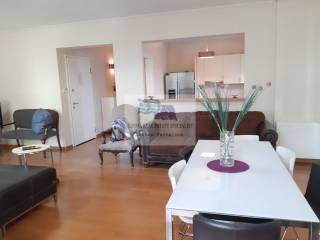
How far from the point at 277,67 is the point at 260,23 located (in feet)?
2.48

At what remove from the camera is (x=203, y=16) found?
430 centimetres

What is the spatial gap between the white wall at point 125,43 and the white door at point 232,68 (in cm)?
295

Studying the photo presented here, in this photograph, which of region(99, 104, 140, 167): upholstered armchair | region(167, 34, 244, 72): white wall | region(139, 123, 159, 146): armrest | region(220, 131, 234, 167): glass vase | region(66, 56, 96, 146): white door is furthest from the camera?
region(167, 34, 244, 72): white wall

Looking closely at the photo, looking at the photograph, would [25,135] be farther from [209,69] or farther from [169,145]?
[209,69]

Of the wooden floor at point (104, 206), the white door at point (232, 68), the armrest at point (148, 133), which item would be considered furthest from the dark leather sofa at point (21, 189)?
the white door at point (232, 68)

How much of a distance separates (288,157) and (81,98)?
494cm

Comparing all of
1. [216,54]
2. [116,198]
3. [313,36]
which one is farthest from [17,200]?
[216,54]

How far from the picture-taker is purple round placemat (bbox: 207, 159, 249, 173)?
1965 millimetres

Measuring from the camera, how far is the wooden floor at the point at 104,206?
2496 millimetres

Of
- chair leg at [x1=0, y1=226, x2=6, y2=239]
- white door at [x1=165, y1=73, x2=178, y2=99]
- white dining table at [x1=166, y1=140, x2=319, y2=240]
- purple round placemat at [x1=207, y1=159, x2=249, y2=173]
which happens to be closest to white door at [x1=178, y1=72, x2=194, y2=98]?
white door at [x1=165, y1=73, x2=178, y2=99]

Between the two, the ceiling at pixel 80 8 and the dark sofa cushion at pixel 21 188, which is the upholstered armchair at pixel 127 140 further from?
the ceiling at pixel 80 8

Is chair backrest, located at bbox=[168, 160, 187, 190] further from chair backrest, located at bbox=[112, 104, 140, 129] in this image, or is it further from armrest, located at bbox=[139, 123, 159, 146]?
chair backrest, located at bbox=[112, 104, 140, 129]

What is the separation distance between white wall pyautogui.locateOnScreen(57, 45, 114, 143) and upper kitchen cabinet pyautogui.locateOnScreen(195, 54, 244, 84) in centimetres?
259

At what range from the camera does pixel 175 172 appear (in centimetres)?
203
